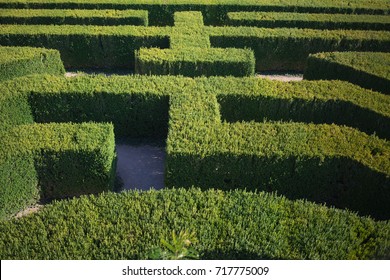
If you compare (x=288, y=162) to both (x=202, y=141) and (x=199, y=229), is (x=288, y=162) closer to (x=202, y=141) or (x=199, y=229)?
(x=202, y=141)

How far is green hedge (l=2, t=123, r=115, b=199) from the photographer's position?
30.9 ft

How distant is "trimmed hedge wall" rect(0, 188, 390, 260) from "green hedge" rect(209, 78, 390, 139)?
4.72m

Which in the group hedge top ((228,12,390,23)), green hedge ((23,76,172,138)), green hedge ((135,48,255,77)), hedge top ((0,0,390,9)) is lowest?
green hedge ((23,76,172,138))

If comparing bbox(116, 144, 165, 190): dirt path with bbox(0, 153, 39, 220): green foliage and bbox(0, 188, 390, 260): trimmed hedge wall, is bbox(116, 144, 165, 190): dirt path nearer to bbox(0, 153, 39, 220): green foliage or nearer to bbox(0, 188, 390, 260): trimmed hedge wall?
bbox(0, 153, 39, 220): green foliage

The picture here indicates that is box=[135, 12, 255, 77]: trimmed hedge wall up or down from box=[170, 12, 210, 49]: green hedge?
down

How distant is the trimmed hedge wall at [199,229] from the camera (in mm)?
6402

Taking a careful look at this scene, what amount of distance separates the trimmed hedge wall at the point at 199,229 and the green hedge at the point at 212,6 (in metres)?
16.1

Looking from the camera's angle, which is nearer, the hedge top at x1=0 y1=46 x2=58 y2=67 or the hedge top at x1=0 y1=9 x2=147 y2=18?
the hedge top at x1=0 y1=46 x2=58 y2=67

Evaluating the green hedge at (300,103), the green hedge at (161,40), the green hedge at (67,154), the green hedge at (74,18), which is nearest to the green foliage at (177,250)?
the green hedge at (67,154)

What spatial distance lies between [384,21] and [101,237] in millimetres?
18716

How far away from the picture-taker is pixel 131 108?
39.0 ft

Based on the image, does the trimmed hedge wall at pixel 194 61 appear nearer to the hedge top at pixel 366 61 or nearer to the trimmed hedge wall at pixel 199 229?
the hedge top at pixel 366 61

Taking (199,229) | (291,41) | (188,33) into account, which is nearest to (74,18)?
(188,33)

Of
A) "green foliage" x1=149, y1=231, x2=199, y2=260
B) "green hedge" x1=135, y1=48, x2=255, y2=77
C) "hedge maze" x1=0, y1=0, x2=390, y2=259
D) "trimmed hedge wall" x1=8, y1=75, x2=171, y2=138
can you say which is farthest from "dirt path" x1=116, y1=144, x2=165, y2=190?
"green foliage" x1=149, y1=231, x2=199, y2=260
